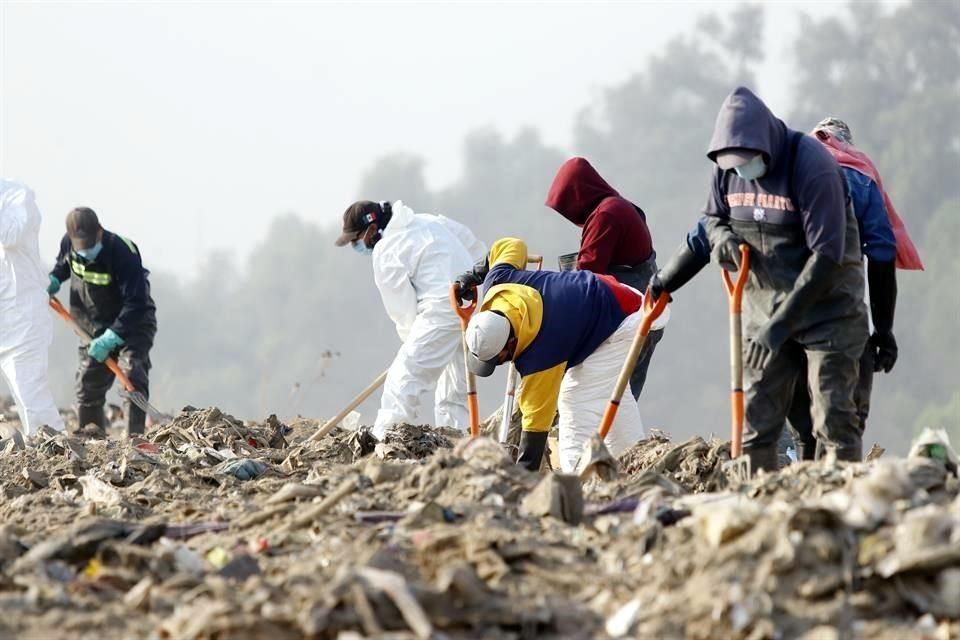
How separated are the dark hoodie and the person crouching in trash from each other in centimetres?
143

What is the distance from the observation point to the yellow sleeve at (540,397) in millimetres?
7434

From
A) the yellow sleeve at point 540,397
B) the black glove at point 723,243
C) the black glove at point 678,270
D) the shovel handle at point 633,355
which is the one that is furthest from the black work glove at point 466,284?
the black glove at point 723,243

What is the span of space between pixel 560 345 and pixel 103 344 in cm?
586

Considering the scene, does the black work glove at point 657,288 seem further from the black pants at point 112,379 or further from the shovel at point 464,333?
the black pants at point 112,379

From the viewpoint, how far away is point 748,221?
21.5 feet

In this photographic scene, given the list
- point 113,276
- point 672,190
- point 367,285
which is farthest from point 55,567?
point 367,285

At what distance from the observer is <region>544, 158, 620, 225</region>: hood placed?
9.80 metres

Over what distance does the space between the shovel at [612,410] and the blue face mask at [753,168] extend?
1050 millimetres

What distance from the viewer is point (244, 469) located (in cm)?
788

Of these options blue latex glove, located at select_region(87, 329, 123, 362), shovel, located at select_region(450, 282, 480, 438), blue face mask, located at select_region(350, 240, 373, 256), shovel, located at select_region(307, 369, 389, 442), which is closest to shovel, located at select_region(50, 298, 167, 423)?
blue latex glove, located at select_region(87, 329, 123, 362)

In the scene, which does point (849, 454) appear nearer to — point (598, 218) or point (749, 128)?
point (749, 128)

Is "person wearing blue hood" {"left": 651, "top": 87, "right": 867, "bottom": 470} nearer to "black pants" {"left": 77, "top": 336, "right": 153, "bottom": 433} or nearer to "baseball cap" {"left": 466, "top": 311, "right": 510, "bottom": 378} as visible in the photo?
"baseball cap" {"left": 466, "top": 311, "right": 510, "bottom": 378}

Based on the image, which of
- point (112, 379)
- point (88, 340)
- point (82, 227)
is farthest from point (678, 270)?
point (112, 379)

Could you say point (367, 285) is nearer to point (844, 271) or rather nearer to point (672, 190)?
point (672, 190)
